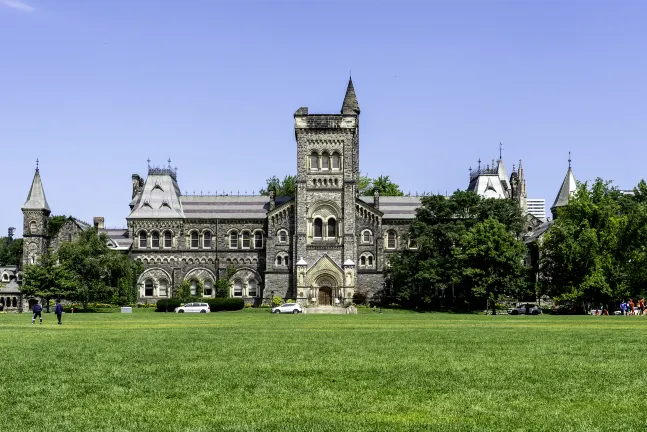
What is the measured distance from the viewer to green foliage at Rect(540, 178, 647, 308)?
215 feet

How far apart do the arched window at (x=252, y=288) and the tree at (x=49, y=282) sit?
1949 cm

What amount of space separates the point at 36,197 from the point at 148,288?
1577 centimetres

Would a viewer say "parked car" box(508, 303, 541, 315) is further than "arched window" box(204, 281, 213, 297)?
No

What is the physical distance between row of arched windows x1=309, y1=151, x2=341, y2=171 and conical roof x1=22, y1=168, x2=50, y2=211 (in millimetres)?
29529

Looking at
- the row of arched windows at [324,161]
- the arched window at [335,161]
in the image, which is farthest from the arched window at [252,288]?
the arched window at [335,161]

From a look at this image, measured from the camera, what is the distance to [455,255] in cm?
7188

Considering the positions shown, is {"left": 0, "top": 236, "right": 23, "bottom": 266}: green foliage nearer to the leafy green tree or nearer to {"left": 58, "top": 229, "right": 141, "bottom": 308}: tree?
{"left": 58, "top": 229, "right": 141, "bottom": 308}: tree

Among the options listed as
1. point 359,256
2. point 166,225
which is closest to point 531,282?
point 359,256

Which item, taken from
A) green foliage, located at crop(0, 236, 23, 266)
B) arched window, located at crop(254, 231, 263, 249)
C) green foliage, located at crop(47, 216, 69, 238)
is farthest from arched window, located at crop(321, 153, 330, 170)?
green foliage, located at crop(0, 236, 23, 266)

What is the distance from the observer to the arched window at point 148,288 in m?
86.7

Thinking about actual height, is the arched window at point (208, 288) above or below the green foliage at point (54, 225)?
below

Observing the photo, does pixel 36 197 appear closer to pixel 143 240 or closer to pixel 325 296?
pixel 143 240

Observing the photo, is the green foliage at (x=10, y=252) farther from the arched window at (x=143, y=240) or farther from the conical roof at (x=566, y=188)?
the conical roof at (x=566, y=188)

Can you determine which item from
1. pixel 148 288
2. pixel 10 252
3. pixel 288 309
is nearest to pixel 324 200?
pixel 288 309
